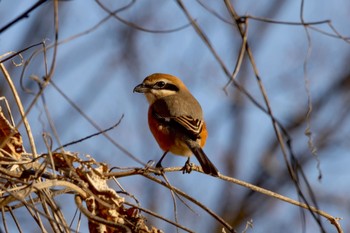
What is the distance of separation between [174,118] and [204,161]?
2.75ft

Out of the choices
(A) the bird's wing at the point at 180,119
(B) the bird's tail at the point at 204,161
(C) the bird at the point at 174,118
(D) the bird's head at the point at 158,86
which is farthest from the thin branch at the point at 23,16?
(D) the bird's head at the point at 158,86

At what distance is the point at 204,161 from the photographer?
4.10m

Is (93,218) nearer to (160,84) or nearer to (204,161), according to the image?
(204,161)

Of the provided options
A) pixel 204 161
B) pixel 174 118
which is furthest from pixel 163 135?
pixel 204 161

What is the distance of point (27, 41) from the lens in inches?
253

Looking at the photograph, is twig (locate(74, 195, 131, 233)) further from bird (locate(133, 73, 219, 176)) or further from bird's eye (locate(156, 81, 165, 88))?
bird's eye (locate(156, 81, 165, 88))

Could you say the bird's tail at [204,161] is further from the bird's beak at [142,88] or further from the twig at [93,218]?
the twig at [93,218]

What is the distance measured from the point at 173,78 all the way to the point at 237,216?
10.7 ft

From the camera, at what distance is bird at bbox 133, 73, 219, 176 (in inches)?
183

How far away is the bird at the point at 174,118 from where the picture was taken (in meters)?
4.64

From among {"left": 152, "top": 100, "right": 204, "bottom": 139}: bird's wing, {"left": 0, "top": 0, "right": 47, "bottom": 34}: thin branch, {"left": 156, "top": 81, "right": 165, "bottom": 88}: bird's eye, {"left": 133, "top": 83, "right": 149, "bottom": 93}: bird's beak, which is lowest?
{"left": 0, "top": 0, "right": 47, "bottom": 34}: thin branch

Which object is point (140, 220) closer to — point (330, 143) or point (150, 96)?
point (150, 96)

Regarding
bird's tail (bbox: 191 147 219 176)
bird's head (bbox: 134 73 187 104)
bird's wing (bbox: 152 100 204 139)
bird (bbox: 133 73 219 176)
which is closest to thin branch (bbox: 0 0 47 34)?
bird's tail (bbox: 191 147 219 176)

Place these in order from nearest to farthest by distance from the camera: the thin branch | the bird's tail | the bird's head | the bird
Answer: the thin branch → the bird's tail → the bird → the bird's head
